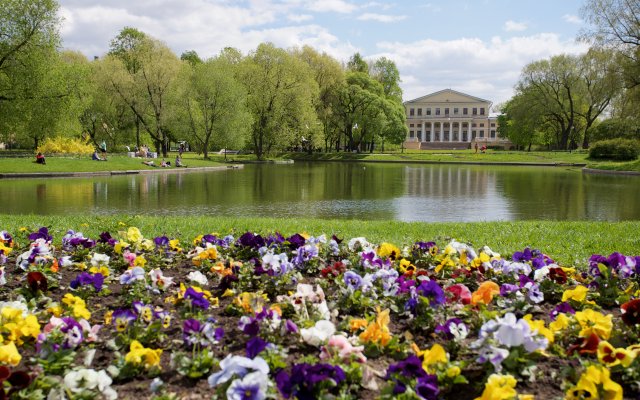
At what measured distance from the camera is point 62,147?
40531 millimetres

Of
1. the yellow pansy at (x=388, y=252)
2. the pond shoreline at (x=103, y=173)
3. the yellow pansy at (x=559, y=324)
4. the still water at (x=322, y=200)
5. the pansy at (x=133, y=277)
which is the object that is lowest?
the still water at (x=322, y=200)

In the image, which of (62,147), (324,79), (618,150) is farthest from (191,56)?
(618,150)

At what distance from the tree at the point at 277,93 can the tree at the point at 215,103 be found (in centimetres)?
373

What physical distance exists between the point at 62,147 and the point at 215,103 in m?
15.1

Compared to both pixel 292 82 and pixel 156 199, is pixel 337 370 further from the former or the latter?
pixel 292 82

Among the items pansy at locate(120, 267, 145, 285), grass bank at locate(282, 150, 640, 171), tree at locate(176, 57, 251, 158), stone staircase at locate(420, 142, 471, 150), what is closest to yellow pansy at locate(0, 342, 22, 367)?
pansy at locate(120, 267, 145, 285)

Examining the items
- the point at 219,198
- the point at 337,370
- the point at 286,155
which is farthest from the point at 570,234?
the point at 286,155

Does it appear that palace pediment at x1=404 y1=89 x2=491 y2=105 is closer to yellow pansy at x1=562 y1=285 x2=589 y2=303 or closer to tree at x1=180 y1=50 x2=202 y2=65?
tree at x1=180 y1=50 x2=202 y2=65

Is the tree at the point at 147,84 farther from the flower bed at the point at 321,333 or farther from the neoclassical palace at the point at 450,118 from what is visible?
the neoclassical palace at the point at 450,118

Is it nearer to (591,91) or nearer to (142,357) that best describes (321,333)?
(142,357)

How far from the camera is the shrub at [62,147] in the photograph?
39.9 m

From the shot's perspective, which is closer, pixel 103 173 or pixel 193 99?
pixel 103 173

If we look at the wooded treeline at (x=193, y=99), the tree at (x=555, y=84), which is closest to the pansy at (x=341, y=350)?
the wooded treeline at (x=193, y=99)

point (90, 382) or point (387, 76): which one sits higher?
point (387, 76)
